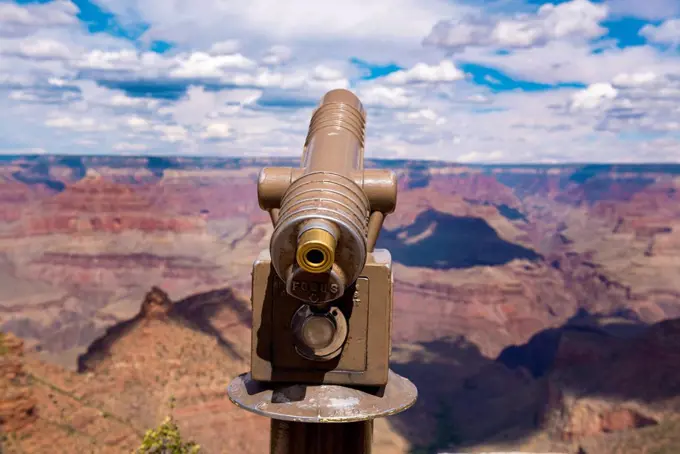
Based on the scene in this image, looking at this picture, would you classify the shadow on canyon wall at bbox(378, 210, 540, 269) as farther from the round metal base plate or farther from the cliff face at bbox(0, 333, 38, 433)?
the round metal base plate

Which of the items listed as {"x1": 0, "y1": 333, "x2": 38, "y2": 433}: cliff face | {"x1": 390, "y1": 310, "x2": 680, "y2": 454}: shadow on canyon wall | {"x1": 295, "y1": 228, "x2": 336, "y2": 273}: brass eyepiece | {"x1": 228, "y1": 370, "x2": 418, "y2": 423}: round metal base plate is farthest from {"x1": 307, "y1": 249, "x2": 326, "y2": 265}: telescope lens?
{"x1": 390, "y1": 310, "x2": 680, "y2": 454}: shadow on canyon wall

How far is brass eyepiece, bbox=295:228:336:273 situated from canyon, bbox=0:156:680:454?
734 inches

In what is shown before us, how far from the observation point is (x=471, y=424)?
230 feet

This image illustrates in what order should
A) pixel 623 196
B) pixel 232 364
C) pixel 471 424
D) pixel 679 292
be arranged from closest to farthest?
pixel 232 364, pixel 471 424, pixel 679 292, pixel 623 196

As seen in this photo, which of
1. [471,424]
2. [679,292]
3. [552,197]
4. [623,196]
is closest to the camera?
[471,424]

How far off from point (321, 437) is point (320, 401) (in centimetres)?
36

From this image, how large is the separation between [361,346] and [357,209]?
3.50 feet

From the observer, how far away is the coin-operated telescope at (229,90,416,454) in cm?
461

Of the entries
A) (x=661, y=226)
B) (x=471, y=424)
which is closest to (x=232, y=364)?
(x=471, y=424)

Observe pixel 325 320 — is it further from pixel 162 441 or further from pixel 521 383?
pixel 521 383

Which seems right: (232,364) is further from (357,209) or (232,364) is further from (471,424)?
(357,209)

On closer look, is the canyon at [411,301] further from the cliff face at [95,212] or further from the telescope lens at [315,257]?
the telescope lens at [315,257]

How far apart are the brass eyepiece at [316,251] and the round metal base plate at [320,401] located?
1.30 m

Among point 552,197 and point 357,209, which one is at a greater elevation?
point 552,197
